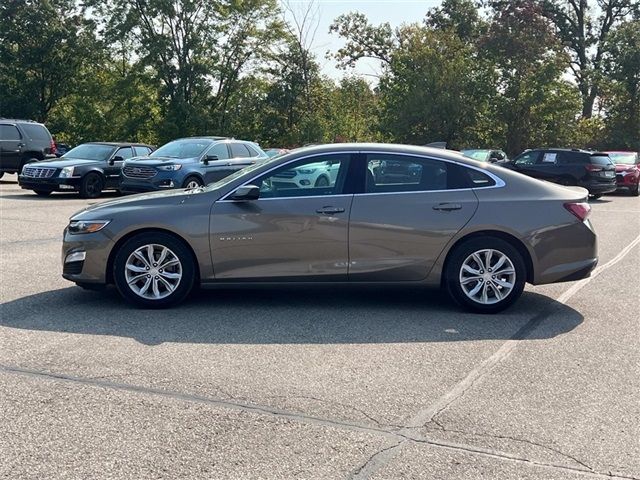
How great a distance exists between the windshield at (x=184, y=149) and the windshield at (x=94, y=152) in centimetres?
251

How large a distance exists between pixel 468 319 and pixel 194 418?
318 cm

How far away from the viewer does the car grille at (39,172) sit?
1762 centimetres

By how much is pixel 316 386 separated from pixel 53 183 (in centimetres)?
1454

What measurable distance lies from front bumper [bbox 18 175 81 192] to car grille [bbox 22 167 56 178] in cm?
8

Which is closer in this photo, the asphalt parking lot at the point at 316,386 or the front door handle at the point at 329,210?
the asphalt parking lot at the point at 316,386

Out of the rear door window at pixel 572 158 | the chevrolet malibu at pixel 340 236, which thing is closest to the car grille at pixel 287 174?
the chevrolet malibu at pixel 340 236

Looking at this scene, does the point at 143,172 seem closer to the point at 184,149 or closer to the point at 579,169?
the point at 184,149

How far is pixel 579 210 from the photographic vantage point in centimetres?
684

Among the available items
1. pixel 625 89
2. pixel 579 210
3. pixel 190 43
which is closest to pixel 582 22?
pixel 625 89

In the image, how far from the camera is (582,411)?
441cm

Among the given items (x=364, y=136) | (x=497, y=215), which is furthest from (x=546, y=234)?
(x=364, y=136)

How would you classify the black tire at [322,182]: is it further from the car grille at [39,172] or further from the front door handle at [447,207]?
the car grille at [39,172]

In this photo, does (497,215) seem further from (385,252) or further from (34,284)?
(34,284)

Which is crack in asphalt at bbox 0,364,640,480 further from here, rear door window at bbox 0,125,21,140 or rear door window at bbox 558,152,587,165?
rear door window at bbox 558,152,587,165
